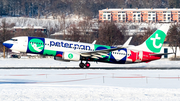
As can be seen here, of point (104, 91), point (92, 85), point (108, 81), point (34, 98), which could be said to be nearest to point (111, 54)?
point (108, 81)

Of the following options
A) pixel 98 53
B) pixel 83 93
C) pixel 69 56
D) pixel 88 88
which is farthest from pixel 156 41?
pixel 83 93

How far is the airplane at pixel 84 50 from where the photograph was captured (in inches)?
1774

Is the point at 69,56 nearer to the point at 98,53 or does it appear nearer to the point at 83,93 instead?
the point at 98,53

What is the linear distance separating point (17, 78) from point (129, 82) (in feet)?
35.5

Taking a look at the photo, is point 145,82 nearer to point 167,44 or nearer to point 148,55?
point 148,55

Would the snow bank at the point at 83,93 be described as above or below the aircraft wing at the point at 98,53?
below

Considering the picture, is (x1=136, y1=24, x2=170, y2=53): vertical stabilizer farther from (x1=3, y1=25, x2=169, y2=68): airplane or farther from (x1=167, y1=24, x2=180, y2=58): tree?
(x1=167, y1=24, x2=180, y2=58): tree

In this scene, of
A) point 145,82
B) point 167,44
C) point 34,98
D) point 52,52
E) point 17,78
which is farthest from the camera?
point 167,44

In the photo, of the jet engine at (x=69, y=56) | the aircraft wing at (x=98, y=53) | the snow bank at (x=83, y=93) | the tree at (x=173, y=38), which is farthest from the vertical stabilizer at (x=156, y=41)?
the tree at (x=173, y=38)

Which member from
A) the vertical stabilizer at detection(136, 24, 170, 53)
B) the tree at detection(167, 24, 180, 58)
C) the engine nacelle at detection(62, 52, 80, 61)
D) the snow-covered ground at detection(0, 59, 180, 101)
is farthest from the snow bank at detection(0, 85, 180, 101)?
the tree at detection(167, 24, 180, 58)

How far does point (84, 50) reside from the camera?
46.4 meters

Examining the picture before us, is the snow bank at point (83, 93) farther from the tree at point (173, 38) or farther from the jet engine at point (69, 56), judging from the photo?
the tree at point (173, 38)

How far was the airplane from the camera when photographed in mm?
45062

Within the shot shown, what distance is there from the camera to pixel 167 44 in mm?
99438
